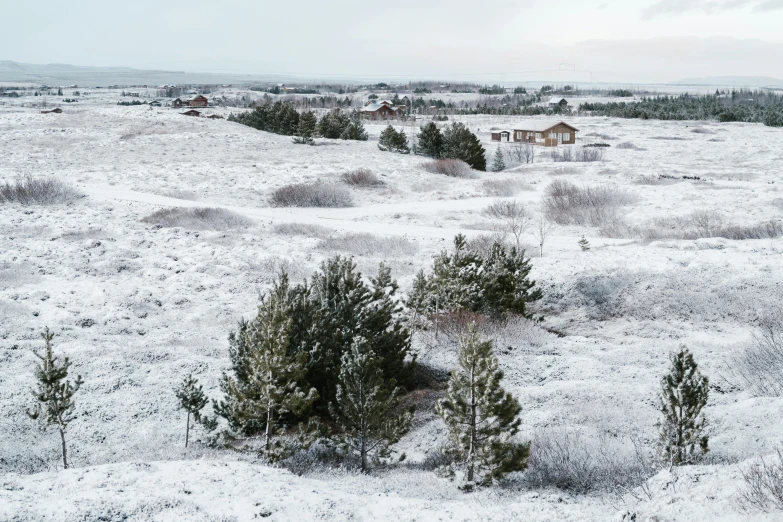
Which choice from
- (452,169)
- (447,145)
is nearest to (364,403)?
(452,169)

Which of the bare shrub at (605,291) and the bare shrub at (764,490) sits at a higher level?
the bare shrub at (764,490)

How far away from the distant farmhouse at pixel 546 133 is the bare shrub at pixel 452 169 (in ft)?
89.4

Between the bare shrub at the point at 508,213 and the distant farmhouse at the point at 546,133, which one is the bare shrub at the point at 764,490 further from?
the distant farmhouse at the point at 546,133

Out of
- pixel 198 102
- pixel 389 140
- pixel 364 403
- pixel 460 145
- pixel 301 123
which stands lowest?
pixel 364 403

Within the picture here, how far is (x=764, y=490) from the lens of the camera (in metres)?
7.18

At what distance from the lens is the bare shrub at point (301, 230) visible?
112 ft

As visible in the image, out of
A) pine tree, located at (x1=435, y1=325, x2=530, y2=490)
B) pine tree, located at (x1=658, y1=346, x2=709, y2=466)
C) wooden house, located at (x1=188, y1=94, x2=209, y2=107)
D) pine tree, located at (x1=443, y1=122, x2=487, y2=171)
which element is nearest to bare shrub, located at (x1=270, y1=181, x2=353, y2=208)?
pine tree, located at (x1=443, y1=122, x2=487, y2=171)

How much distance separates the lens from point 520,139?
270 feet

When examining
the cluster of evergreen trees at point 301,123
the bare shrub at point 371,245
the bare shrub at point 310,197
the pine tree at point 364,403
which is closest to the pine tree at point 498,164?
the cluster of evergreen trees at point 301,123

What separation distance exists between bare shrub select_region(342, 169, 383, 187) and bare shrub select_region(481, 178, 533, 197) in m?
9.02

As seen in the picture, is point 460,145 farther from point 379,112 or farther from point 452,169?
point 379,112

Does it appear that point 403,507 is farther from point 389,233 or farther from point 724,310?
point 389,233

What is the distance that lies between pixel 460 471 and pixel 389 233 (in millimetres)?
23324

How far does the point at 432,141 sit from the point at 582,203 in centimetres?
2680
